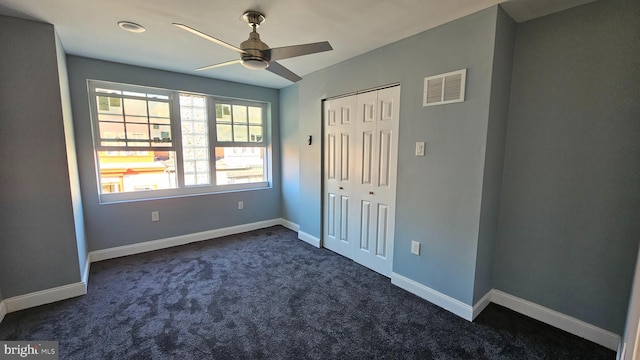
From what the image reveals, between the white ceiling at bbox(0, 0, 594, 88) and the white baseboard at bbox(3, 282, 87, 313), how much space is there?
7.71 ft

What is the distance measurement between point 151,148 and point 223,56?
1.68 meters

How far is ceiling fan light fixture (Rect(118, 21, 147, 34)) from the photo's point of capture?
2170 millimetres

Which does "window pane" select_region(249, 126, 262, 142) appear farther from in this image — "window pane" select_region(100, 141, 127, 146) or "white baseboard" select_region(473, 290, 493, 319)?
"white baseboard" select_region(473, 290, 493, 319)

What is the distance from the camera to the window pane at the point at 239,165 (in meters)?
4.21

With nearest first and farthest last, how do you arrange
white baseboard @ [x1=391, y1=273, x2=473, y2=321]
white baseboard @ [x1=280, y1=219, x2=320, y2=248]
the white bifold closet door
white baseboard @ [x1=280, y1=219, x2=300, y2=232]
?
white baseboard @ [x1=391, y1=273, x2=473, y2=321] < the white bifold closet door < white baseboard @ [x1=280, y1=219, x2=320, y2=248] < white baseboard @ [x1=280, y1=219, x2=300, y2=232]

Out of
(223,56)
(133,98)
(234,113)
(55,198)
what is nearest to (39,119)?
(55,198)

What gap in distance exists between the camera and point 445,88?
219cm

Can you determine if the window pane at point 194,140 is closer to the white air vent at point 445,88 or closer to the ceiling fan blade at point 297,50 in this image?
the ceiling fan blade at point 297,50

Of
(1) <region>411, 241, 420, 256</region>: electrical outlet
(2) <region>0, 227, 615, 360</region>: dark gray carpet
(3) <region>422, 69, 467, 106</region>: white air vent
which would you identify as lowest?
(2) <region>0, 227, 615, 360</region>: dark gray carpet

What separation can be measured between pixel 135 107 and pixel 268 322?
322 cm

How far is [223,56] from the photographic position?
2.96 metres

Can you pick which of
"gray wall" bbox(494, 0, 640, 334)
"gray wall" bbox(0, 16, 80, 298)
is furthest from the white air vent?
"gray wall" bbox(0, 16, 80, 298)

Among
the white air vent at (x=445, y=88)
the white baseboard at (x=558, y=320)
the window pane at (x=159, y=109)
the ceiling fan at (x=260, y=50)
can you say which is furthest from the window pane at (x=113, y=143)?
the white baseboard at (x=558, y=320)

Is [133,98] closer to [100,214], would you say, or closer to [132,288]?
[100,214]
